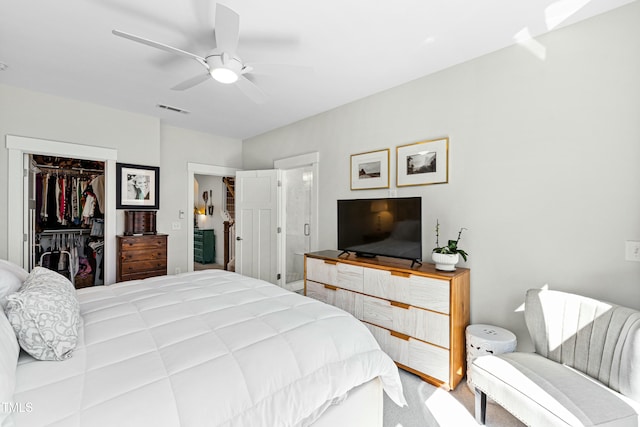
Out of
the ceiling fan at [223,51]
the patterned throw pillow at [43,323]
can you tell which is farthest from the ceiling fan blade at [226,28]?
the patterned throw pillow at [43,323]

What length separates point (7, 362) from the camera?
935 mm

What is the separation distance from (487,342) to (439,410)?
582 mm

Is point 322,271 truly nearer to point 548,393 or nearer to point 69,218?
point 548,393

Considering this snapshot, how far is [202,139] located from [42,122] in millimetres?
1938

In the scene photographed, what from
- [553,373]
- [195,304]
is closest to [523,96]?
[553,373]

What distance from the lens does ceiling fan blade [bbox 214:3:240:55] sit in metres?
1.58

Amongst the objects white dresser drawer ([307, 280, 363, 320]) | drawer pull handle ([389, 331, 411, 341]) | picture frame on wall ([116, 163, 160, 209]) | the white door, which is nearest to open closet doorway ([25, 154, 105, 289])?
picture frame on wall ([116, 163, 160, 209])

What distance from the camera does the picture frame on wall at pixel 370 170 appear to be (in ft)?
10.2

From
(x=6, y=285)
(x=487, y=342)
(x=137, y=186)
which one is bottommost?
(x=487, y=342)

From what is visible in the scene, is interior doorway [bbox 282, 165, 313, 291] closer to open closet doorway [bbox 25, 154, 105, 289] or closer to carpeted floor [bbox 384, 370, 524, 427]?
open closet doorway [bbox 25, 154, 105, 289]

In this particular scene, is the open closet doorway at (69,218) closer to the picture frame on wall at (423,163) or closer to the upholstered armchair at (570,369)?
the picture frame on wall at (423,163)

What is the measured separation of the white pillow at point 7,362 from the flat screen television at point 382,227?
244 cm

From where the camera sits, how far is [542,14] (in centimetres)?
191

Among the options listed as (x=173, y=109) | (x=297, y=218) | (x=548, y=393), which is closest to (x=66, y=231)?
(x=173, y=109)
